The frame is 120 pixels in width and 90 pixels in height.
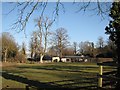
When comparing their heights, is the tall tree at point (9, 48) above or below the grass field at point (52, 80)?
above

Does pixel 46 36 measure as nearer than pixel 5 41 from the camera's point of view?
No

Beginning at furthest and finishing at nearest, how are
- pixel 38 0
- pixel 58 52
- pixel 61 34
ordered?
pixel 58 52 < pixel 61 34 < pixel 38 0

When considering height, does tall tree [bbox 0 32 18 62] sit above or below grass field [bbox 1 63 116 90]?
above

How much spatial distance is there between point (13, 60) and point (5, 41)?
8200 mm

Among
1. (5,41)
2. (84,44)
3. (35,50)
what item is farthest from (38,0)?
(84,44)

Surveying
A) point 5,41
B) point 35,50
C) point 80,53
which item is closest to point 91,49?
point 80,53

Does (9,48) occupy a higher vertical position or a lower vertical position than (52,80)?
higher

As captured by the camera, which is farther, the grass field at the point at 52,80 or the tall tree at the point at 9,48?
the tall tree at the point at 9,48

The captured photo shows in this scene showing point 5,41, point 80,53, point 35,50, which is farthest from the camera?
point 80,53

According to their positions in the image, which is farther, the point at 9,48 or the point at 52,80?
the point at 9,48

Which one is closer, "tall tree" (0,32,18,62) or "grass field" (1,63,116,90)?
"grass field" (1,63,116,90)

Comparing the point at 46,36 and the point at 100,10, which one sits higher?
the point at 46,36

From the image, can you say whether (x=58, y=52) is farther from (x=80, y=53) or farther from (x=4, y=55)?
(x=4, y=55)

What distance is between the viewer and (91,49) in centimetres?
11256
